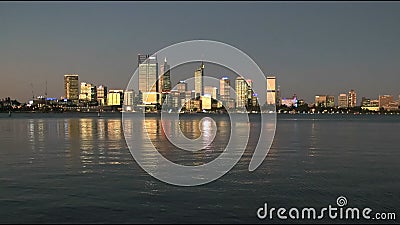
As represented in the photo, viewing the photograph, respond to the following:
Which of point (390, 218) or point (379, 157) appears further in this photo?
point (379, 157)

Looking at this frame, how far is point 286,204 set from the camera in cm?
1507

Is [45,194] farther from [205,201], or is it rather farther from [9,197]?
[205,201]

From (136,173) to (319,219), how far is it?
1098 cm

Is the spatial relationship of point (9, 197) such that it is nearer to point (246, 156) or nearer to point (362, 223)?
point (362, 223)

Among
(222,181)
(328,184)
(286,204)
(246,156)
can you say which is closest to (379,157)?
(246,156)

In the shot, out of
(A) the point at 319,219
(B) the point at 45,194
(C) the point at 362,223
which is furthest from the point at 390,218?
(B) the point at 45,194

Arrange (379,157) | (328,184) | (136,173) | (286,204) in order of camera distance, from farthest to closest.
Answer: (379,157), (136,173), (328,184), (286,204)

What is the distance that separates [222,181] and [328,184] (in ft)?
15.6

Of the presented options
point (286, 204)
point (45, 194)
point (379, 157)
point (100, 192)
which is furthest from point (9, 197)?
point (379, 157)

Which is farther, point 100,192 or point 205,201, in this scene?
point 100,192

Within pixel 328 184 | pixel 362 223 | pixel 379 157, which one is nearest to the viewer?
pixel 362 223

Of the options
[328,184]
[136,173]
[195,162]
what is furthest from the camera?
[195,162]

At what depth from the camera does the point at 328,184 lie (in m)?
18.9

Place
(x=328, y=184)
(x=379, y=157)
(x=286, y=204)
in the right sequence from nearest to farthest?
(x=286, y=204) → (x=328, y=184) → (x=379, y=157)
